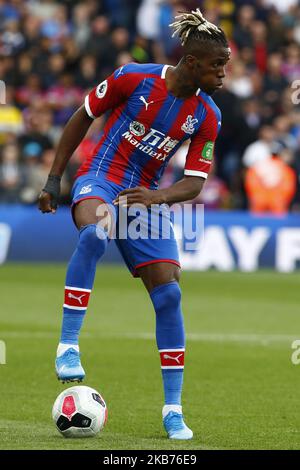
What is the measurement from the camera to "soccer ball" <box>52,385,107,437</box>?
23.6 ft

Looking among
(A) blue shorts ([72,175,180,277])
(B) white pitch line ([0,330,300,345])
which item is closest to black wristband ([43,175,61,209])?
(A) blue shorts ([72,175,180,277])

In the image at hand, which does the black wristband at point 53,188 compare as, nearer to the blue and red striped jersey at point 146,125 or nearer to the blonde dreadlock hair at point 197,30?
the blue and red striped jersey at point 146,125

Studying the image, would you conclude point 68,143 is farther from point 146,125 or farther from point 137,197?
point 137,197

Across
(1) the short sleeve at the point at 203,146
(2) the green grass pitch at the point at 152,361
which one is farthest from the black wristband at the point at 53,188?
(2) the green grass pitch at the point at 152,361

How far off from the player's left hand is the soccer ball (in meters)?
1.23

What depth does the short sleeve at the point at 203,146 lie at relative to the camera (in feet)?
25.2

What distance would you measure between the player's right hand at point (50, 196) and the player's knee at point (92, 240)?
44cm

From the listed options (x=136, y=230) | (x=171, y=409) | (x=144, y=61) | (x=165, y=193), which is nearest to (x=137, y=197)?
(x=165, y=193)

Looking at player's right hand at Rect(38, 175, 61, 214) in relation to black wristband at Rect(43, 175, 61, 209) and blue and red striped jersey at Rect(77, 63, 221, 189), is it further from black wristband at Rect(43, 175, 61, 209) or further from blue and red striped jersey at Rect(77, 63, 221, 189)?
blue and red striped jersey at Rect(77, 63, 221, 189)

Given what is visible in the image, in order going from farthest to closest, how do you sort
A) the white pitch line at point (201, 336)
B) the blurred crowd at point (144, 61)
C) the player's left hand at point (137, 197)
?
the blurred crowd at point (144, 61)
the white pitch line at point (201, 336)
the player's left hand at point (137, 197)

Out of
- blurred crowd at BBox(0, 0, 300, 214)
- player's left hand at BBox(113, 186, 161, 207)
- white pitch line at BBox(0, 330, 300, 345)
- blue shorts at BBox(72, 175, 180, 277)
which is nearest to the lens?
player's left hand at BBox(113, 186, 161, 207)

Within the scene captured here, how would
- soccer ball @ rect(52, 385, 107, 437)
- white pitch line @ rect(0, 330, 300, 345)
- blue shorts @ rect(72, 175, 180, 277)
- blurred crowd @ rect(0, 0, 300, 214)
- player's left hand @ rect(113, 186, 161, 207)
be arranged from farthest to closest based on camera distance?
blurred crowd @ rect(0, 0, 300, 214) → white pitch line @ rect(0, 330, 300, 345) → blue shorts @ rect(72, 175, 180, 277) → player's left hand @ rect(113, 186, 161, 207) → soccer ball @ rect(52, 385, 107, 437)

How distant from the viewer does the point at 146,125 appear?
7.63 metres
